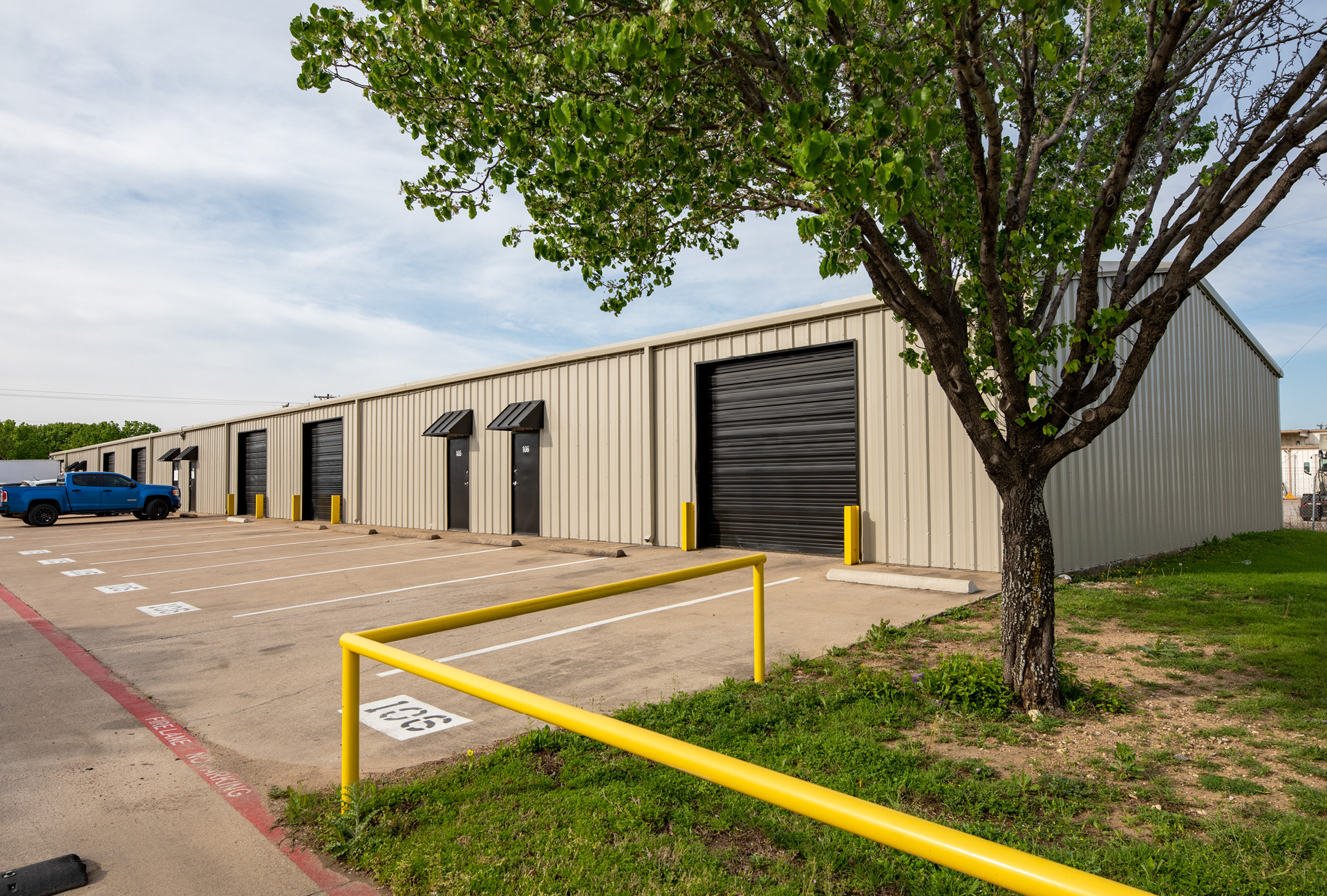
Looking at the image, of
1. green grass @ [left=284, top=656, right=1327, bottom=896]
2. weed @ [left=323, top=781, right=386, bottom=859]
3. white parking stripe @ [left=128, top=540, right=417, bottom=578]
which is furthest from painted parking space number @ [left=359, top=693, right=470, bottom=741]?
white parking stripe @ [left=128, top=540, right=417, bottom=578]

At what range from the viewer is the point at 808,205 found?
16.6ft

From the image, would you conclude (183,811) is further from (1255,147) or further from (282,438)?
(282,438)

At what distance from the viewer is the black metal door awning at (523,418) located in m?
17.0

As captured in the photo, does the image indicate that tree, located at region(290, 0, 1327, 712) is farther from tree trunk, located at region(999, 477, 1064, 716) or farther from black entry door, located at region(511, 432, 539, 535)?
black entry door, located at region(511, 432, 539, 535)

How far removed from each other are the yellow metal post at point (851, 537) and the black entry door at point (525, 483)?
8601 millimetres

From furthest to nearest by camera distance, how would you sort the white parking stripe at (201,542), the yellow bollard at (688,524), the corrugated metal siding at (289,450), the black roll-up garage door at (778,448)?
the corrugated metal siding at (289,450)
the white parking stripe at (201,542)
the yellow bollard at (688,524)
the black roll-up garage door at (778,448)

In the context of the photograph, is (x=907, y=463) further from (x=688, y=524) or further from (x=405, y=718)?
(x=405, y=718)

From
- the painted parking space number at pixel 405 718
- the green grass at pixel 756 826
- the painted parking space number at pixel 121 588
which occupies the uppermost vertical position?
the green grass at pixel 756 826

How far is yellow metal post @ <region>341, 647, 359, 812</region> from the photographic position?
10.6ft

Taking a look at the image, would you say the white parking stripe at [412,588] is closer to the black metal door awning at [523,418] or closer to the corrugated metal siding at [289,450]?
the black metal door awning at [523,418]

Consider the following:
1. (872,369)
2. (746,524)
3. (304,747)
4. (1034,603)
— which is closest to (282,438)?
(746,524)

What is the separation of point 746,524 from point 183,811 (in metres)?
10.7

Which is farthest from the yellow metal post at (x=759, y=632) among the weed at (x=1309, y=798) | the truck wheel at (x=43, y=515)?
the truck wheel at (x=43, y=515)

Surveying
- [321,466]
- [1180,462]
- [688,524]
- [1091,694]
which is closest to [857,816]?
[1091,694]
